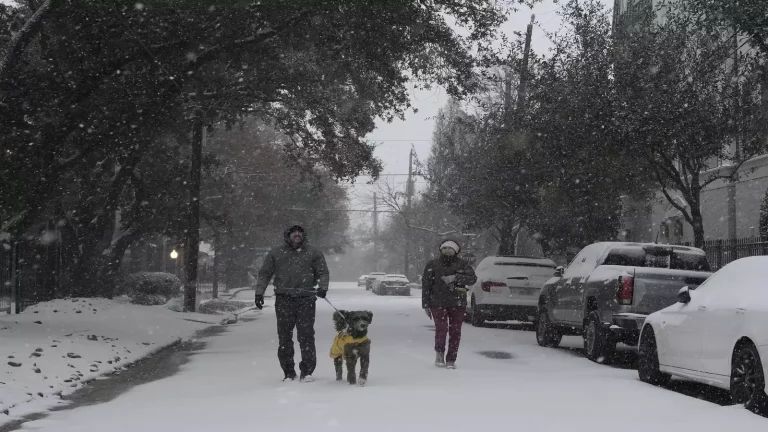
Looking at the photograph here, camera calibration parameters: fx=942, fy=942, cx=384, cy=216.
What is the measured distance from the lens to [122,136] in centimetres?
1934

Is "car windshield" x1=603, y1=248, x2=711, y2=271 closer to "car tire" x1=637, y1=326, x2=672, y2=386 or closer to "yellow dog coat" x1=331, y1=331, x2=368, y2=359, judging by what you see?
"car tire" x1=637, y1=326, x2=672, y2=386

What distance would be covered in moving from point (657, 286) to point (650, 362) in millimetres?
2275

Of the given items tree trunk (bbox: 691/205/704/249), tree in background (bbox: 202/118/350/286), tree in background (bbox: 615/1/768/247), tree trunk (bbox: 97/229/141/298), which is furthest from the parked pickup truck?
tree in background (bbox: 202/118/350/286)

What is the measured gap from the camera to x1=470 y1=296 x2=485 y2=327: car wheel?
23202 mm

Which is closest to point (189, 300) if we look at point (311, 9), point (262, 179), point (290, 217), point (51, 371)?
point (311, 9)

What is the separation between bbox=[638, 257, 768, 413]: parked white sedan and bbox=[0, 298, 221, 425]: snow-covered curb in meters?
6.85

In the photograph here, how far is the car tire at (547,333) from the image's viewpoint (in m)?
17.6

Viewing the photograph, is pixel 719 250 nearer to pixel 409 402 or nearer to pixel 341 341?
pixel 341 341

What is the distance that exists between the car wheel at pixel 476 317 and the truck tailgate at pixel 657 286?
31.2ft

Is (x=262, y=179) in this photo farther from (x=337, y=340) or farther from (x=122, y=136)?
(x=337, y=340)

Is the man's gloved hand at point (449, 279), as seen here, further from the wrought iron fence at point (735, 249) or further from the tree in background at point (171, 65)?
the wrought iron fence at point (735, 249)

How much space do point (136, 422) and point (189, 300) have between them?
19443 mm

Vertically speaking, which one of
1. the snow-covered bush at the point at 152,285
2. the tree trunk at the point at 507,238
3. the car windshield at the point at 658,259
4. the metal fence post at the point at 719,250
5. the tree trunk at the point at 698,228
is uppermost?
the tree trunk at the point at 507,238

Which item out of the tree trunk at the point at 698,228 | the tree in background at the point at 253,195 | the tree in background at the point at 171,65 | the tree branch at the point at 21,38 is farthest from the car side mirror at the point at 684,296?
the tree in background at the point at 253,195
